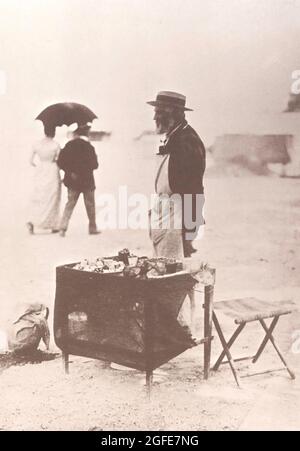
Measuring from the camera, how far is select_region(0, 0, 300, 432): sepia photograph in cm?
356

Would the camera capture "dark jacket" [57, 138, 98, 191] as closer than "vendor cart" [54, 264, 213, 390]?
No

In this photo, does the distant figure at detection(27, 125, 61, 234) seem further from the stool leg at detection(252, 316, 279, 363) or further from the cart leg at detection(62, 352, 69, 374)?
the stool leg at detection(252, 316, 279, 363)

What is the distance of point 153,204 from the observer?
12.0 feet

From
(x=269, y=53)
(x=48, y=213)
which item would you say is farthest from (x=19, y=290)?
(x=269, y=53)

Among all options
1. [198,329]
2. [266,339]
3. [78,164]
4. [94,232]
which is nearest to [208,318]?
[198,329]

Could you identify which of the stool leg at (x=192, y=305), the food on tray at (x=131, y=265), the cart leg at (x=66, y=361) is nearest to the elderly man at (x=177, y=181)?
the food on tray at (x=131, y=265)

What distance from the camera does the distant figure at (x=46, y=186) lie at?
3711 mm

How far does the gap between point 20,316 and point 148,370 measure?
37.1 inches

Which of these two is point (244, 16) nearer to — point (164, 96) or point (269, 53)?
point (269, 53)

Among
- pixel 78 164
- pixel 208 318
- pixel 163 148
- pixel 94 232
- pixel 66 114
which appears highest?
pixel 66 114

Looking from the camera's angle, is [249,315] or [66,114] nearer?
[249,315]

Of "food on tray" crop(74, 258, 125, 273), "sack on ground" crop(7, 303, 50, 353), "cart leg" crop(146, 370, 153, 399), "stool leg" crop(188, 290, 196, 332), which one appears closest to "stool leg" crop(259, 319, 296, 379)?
"stool leg" crop(188, 290, 196, 332)

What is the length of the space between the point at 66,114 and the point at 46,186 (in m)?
0.48

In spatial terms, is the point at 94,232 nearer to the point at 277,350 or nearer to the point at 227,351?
the point at 227,351
